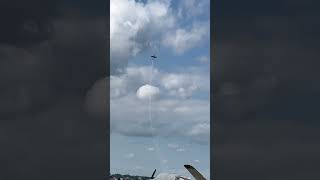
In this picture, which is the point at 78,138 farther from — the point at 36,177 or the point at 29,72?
the point at 29,72

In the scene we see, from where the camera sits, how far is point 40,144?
5156cm

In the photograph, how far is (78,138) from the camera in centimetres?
4578

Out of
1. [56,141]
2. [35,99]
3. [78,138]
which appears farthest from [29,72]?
[78,138]

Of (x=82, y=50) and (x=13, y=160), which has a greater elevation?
(x=82, y=50)
